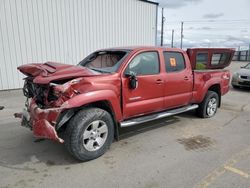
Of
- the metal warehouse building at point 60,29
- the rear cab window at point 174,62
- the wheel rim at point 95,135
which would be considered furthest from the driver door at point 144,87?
the metal warehouse building at point 60,29

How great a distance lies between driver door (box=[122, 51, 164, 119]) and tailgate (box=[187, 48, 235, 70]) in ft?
4.57

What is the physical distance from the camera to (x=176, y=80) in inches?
194

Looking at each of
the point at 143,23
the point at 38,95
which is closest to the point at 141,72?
the point at 38,95

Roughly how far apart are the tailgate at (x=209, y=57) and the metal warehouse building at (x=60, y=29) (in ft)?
22.4

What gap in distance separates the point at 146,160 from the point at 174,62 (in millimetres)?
2356

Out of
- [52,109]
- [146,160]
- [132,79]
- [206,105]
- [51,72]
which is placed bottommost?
[146,160]

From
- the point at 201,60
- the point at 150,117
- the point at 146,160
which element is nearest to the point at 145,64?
the point at 150,117

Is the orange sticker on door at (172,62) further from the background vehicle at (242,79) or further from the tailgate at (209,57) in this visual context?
the background vehicle at (242,79)

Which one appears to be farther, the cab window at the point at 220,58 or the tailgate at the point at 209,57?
the cab window at the point at 220,58

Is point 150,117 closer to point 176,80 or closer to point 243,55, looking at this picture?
point 176,80

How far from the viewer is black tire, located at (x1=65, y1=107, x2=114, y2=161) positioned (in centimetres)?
339

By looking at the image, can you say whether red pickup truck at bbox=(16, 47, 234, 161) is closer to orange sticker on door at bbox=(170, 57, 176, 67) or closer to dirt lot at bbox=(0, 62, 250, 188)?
orange sticker on door at bbox=(170, 57, 176, 67)

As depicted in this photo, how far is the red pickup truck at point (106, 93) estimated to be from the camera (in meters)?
3.37

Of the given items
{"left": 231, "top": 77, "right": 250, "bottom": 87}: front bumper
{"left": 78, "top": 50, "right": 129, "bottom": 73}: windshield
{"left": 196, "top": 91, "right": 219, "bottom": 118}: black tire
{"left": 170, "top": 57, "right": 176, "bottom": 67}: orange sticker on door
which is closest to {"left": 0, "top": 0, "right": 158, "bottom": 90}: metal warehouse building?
{"left": 78, "top": 50, "right": 129, "bottom": 73}: windshield
